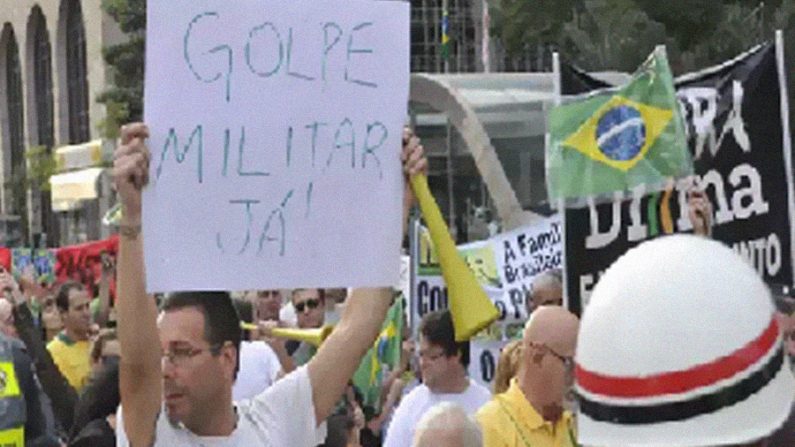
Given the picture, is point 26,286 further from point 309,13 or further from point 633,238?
point 309,13

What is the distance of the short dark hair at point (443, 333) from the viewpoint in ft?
24.2

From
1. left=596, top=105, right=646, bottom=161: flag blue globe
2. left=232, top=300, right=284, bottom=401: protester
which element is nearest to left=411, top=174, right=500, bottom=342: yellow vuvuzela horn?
left=596, top=105, right=646, bottom=161: flag blue globe

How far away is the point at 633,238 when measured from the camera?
6441 mm

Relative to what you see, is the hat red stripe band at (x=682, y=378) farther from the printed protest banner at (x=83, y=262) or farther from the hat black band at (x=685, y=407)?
the printed protest banner at (x=83, y=262)

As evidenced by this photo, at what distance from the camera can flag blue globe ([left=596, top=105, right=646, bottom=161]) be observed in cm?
627

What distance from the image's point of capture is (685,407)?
78.5 inches

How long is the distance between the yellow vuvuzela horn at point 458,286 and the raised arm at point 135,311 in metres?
0.66

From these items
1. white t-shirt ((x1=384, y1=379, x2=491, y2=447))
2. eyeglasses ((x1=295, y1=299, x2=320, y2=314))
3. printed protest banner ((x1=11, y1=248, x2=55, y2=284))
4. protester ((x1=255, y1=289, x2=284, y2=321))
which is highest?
eyeglasses ((x1=295, y1=299, x2=320, y2=314))

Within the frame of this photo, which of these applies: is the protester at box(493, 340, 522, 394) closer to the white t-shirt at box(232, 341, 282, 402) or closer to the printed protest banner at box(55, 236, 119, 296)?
the white t-shirt at box(232, 341, 282, 402)

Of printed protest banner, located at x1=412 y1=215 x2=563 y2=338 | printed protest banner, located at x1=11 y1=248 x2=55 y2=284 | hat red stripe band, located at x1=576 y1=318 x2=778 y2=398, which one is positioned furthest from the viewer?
printed protest banner, located at x1=11 y1=248 x2=55 y2=284

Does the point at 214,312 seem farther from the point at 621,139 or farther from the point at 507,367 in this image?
the point at 621,139

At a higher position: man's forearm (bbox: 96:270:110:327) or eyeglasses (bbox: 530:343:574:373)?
eyeglasses (bbox: 530:343:574:373)

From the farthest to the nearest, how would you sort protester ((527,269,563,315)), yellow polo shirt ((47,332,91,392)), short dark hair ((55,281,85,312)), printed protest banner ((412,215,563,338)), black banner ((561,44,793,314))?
short dark hair ((55,281,85,312)) → yellow polo shirt ((47,332,91,392)) → printed protest banner ((412,215,563,338)) → protester ((527,269,563,315)) → black banner ((561,44,793,314))

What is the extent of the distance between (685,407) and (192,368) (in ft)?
6.64
